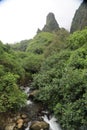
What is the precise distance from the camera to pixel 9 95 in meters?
30.6

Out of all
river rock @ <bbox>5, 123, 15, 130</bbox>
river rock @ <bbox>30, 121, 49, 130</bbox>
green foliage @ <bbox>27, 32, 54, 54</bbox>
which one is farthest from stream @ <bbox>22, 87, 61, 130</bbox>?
green foliage @ <bbox>27, 32, 54, 54</bbox>

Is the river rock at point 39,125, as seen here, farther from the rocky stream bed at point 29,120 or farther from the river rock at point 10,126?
the river rock at point 10,126

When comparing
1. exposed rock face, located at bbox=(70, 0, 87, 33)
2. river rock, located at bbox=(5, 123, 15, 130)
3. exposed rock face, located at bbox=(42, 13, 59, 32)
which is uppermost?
exposed rock face, located at bbox=(42, 13, 59, 32)

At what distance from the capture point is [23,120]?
31.9 metres

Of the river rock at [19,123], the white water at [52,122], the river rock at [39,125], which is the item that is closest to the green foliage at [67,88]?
the white water at [52,122]

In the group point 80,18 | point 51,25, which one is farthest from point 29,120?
point 51,25

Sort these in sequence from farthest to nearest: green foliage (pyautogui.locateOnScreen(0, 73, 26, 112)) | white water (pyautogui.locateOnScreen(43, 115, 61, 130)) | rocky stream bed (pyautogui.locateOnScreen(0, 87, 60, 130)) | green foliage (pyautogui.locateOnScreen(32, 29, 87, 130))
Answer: white water (pyautogui.locateOnScreen(43, 115, 61, 130))
rocky stream bed (pyautogui.locateOnScreen(0, 87, 60, 130))
green foliage (pyautogui.locateOnScreen(0, 73, 26, 112))
green foliage (pyautogui.locateOnScreen(32, 29, 87, 130))

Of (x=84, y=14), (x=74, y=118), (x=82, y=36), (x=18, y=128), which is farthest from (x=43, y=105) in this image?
(x=84, y=14)

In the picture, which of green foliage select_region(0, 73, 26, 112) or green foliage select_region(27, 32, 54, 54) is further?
green foliage select_region(27, 32, 54, 54)

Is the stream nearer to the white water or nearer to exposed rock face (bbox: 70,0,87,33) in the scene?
the white water

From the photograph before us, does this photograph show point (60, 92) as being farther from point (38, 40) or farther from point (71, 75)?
point (38, 40)

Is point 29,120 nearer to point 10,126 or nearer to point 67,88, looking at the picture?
point 10,126

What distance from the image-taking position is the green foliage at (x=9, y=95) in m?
29.8

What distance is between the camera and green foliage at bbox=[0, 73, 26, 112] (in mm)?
29797
